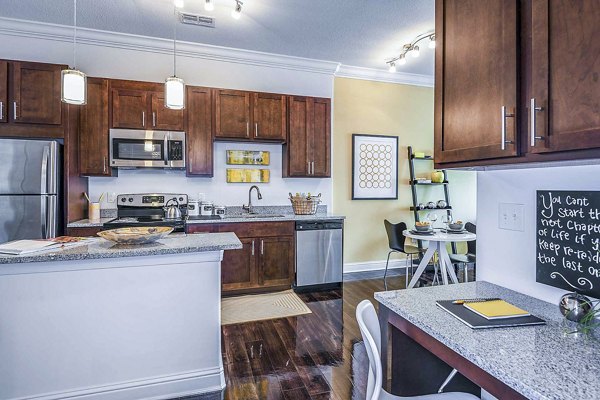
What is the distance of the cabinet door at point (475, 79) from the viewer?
111 centimetres

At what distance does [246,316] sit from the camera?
3281 millimetres

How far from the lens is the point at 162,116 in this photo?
3.77m

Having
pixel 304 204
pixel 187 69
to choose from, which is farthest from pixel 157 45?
pixel 304 204

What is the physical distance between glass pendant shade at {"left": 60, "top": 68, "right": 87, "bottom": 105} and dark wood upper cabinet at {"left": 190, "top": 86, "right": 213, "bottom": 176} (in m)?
1.80

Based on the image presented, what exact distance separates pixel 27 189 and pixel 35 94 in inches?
37.9

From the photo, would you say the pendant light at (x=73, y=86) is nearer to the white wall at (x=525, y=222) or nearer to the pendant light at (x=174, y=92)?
the pendant light at (x=174, y=92)

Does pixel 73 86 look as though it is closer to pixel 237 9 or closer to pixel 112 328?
pixel 112 328

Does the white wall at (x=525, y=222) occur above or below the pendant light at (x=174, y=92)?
below

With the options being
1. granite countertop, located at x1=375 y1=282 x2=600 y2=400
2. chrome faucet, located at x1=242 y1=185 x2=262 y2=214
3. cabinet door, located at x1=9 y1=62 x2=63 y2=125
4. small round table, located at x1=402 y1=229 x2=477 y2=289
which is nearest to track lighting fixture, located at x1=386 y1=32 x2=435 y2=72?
small round table, located at x1=402 y1=229 x2=477 y2=289

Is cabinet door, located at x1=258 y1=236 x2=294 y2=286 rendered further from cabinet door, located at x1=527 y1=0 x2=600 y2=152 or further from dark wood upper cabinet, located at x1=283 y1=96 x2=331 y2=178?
cabinet door, located at x1=527 y1=0 x2=600 y2=152

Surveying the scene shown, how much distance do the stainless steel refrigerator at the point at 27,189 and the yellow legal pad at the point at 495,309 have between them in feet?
11.6

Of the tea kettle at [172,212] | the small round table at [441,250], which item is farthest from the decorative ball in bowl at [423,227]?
the tea kettle at [172,212]

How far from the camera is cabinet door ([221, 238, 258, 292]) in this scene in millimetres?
3773

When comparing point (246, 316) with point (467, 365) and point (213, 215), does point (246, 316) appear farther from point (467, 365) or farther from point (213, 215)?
point (467, 365)
